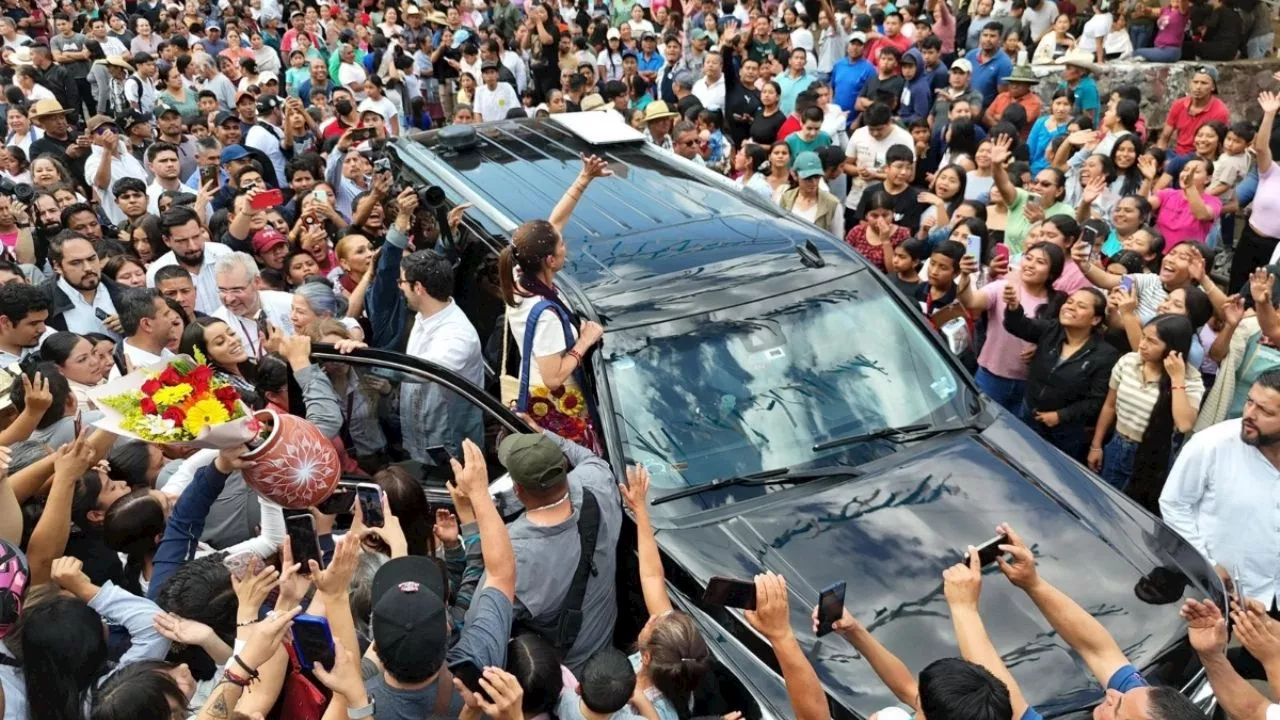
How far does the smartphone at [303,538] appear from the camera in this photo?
142 inches

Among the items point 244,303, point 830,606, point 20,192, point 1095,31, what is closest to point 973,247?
point 830,606

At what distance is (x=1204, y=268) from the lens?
618 cm

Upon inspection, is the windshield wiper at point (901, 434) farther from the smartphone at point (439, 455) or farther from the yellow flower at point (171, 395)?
the yellow flower at point (171, 395)

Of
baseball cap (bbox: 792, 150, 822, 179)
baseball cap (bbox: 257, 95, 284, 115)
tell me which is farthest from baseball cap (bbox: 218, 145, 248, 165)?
baseball cap (bbox: 792, 150, 822, 179)

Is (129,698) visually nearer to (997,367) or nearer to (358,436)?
(358,436)

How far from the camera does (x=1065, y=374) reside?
564 centimetres

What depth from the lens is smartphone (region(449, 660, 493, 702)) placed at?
315 centimetres

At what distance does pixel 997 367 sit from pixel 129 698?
472 cm

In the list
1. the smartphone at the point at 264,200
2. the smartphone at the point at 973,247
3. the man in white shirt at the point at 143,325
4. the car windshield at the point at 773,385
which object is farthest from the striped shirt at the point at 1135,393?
the smartphone at the point at 264,200

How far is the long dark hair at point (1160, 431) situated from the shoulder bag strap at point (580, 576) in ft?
9.66

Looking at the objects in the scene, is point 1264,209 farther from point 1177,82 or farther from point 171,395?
point 171,395

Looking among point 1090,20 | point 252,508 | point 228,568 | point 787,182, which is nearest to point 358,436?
point 252,508

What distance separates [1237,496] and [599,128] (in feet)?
13.6

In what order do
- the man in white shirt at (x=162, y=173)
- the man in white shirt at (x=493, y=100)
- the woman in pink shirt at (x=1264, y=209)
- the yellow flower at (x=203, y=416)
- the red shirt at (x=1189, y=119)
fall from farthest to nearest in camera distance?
the man in white shirt at (x=493, y=100)
the red shirt at (x=1189, y=119)
the man in white shirt at (x=162, y=173)
the woman in pink shirt at (x=1264, y=209)
the yellow flower at (x=203, y=416)
